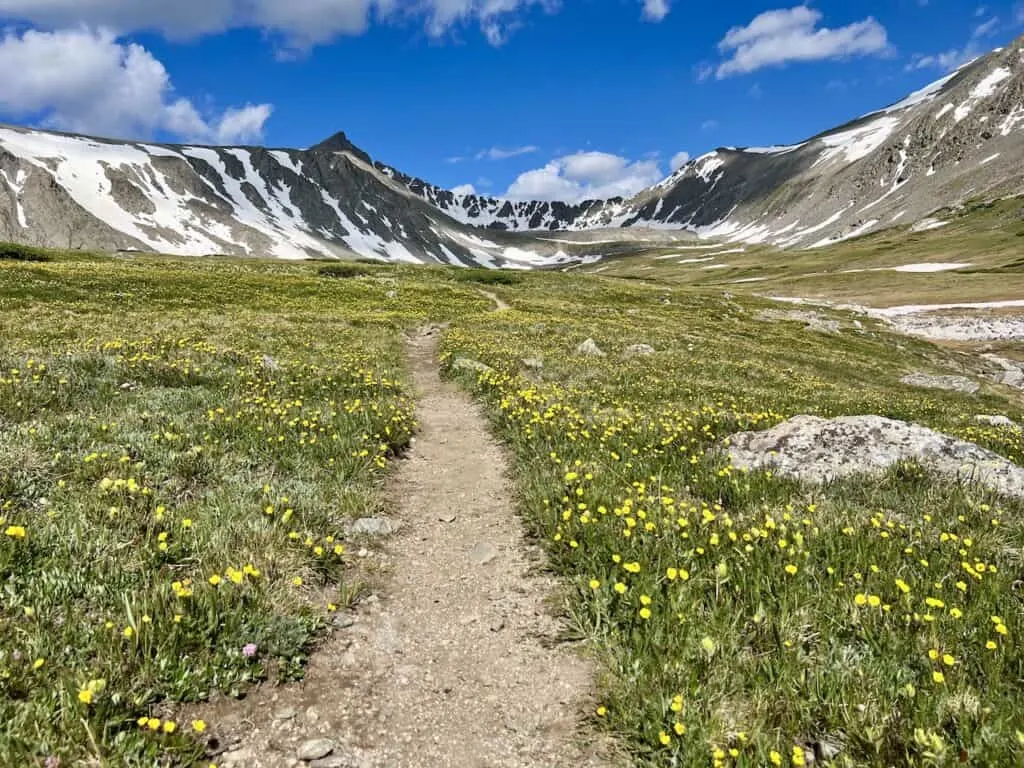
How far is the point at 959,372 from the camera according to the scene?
46000mm

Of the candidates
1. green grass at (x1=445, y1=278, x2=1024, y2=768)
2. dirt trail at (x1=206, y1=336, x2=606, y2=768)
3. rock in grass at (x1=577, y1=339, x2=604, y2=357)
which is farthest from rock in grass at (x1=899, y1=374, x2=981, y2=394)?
dirt trail at (x1=206, y1=336, x2=606, y2=768)

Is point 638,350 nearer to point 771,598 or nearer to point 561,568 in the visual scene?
point 561,568

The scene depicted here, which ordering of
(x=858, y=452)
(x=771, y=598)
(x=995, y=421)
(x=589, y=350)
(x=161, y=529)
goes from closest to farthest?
(x=771, y=598)
(x=161, y=529)
(x=858, y=452)
(x=995, y=421)
(x=589, y=350)

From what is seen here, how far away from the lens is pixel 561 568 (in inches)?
259

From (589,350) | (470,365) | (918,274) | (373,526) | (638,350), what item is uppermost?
(470,365)

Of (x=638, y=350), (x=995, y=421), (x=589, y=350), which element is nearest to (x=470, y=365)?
(x=589, y=350)

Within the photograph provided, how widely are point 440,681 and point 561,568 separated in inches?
85.0

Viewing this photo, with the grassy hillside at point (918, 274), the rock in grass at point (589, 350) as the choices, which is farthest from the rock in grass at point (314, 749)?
the grassy hillside at point (918, 274)

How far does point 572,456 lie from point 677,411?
509 cm

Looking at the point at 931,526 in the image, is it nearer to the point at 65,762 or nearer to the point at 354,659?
the point at 354,659

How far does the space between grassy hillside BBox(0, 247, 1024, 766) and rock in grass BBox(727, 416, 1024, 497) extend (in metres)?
0.57

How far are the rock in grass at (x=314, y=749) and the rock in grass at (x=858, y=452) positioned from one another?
7.91 m

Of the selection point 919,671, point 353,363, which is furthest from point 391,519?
point 353,363

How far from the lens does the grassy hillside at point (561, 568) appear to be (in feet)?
13.0
